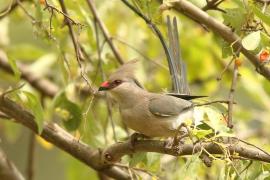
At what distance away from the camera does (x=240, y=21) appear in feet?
7.66

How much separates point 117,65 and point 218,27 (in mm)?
681

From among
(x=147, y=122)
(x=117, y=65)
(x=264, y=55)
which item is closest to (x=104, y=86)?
(x=147, y=122)

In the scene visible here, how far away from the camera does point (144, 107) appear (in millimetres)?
2559

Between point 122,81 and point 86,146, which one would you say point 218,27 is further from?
point 86,146

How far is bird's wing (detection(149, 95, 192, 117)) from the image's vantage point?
2.45 metres

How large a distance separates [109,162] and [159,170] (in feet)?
0.65

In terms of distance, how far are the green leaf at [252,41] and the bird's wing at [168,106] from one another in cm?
46

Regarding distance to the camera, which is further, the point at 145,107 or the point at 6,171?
the point at 6,171

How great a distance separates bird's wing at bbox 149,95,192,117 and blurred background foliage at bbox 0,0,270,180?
5 centimetres

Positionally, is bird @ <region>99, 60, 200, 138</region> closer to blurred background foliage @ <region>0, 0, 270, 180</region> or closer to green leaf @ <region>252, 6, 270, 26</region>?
blurred background foliage @ <region>0, 0, 270, 180</region>

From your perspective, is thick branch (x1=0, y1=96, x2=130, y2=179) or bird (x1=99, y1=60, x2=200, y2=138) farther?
thick branch (x1=0, y1=96, x2=130, y2=179)

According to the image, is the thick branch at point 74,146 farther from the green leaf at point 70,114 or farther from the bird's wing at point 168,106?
the bird's wing at point 168,106

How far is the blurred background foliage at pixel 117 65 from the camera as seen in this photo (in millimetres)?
2312

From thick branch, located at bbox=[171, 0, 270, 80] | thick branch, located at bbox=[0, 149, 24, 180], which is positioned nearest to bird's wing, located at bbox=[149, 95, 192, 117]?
thick branch, located at bbox=[171, 0, 270, 80]
